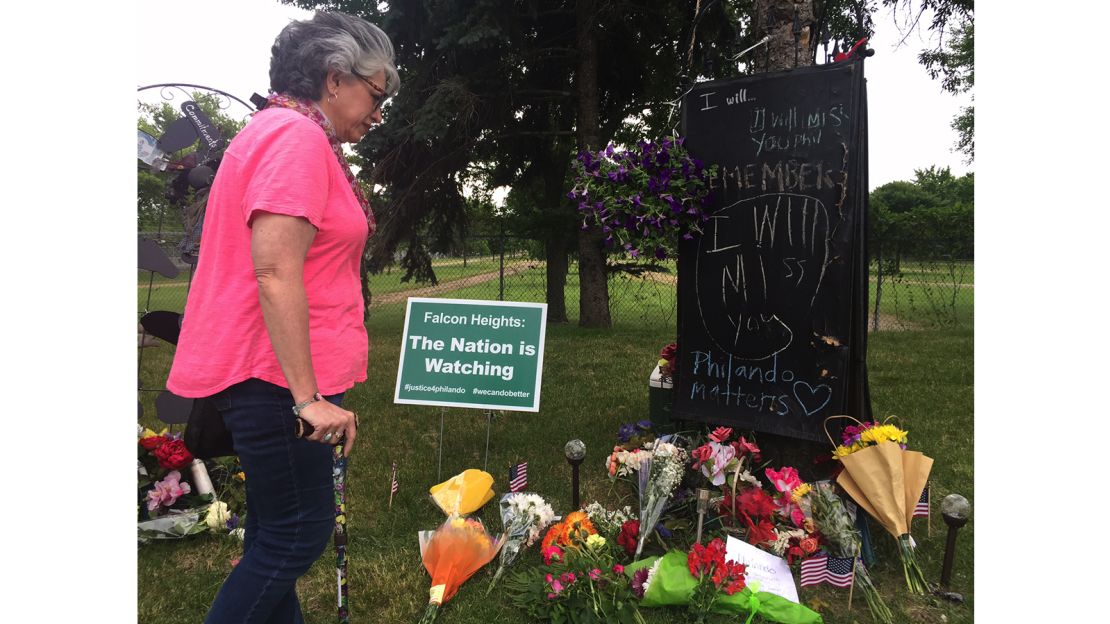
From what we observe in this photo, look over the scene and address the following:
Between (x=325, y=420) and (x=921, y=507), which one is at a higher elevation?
(x=325, y=420)

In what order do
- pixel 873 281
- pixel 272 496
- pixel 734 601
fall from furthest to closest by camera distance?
pixel 873 281, pixel 734 601, pixel 272 496

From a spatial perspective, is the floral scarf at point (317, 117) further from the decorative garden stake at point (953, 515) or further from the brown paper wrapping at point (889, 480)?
the decorative garden stake at point (953, 515)

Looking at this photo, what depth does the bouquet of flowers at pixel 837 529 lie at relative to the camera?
2443 millimetres

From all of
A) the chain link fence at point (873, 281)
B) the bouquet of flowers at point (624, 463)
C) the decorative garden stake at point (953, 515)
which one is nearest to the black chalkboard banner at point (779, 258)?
the bouquet of flowers at point (624, 463)

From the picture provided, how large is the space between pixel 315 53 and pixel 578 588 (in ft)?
6.63

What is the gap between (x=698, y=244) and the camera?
3117 mm

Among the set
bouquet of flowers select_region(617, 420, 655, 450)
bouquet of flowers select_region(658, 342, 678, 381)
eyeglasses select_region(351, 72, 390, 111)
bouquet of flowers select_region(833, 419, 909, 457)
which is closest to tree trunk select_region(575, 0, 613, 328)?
bouquet of flowers select_region(658, 342, 678, 381)

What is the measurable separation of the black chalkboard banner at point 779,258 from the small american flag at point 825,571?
0.55 metres

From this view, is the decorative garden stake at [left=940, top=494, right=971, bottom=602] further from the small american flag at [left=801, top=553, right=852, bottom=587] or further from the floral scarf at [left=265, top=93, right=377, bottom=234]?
the floral scarf at [left=265, top=93, right=377, bottom=234]

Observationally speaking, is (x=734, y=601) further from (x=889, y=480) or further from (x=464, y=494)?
(x=464, y=494)

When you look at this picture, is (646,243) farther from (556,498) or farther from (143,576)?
(143,576)

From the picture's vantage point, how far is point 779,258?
114 inches

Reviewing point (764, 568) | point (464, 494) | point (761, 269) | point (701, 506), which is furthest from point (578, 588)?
point (761, 269)

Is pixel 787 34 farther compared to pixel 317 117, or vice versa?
pixel 787 34
